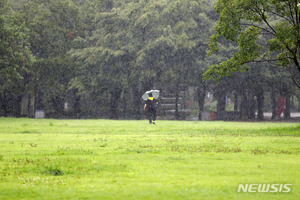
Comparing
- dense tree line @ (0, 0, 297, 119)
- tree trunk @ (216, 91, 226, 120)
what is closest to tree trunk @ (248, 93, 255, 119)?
dense tree line @ (0, 0, 297, 119)

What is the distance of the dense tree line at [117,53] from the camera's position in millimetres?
54750

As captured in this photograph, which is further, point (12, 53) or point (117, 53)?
point (117, 53)

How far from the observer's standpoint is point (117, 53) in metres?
56.4

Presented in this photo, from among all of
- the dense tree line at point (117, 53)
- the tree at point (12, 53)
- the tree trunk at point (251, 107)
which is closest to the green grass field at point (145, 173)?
the tree at point (12, 53)

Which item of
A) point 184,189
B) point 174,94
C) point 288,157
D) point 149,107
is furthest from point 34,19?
point 184,189

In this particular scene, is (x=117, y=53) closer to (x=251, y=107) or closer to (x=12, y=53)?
(x=12, y=53)

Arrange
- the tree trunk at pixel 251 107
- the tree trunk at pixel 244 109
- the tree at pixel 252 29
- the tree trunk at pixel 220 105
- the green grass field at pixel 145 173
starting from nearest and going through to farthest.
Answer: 1. the green grass field at pixel 145 173
2. the tree at pixel 252 29
3. the tree trunk at pixel 220 105
4. the tree trunk at pixel 244 109
5. the tree trunk at pixel 251 107

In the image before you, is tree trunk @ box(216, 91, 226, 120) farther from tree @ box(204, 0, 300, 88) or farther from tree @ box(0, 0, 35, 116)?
tree @ box(204, 0, 300, 88)

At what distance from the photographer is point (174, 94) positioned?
201ft

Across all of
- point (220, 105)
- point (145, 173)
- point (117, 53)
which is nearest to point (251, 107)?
point (220, 105)

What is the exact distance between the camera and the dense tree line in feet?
180

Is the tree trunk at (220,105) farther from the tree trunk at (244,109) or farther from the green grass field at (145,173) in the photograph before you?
the green grass field at (145,173)

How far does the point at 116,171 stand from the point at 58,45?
54388 mm

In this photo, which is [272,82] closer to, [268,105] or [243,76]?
[243,76]
